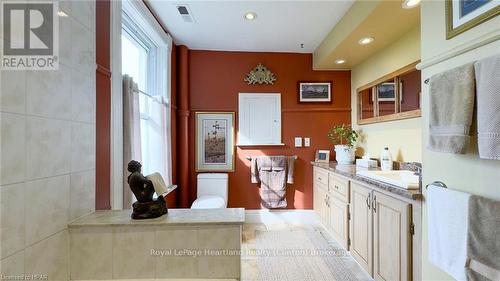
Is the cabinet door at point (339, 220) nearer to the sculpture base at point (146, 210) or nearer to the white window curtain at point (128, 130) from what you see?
the sculpture base at point (146, 210)

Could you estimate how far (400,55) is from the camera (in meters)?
2.34

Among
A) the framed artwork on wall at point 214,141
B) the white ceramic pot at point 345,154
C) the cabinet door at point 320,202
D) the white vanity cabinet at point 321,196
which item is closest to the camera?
the white vanity cabinet at point 321,196

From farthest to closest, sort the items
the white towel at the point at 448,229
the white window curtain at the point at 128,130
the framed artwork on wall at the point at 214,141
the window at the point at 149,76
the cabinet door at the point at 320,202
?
the framed artwork on wall at the point at 214,141 → the cabinet door at the point at 320,202 → the window at the point at 149,76 → the white window curtain at the point at 128,130 → the white towel at the point at 448,229

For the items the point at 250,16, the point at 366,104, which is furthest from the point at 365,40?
the point at 250,16

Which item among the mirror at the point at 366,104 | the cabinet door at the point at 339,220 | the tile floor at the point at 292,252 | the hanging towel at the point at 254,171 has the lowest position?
the tile floor at the point at 292,252

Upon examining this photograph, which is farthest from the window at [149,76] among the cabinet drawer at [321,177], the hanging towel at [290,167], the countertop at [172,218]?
the cabinet drawer at [321,177]

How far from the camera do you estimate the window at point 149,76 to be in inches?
81.3

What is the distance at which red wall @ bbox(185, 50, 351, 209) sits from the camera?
3.30m

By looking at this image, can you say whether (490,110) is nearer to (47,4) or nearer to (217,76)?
(47,4)

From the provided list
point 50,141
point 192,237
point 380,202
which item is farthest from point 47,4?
point 380,202

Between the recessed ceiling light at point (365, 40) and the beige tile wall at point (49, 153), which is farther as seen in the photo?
the recessed ceiling light at point (365, 40)

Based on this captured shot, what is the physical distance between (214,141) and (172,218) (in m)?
2.21

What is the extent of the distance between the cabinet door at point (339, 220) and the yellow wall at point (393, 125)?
2.46 ft

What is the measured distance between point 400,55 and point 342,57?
679mm
